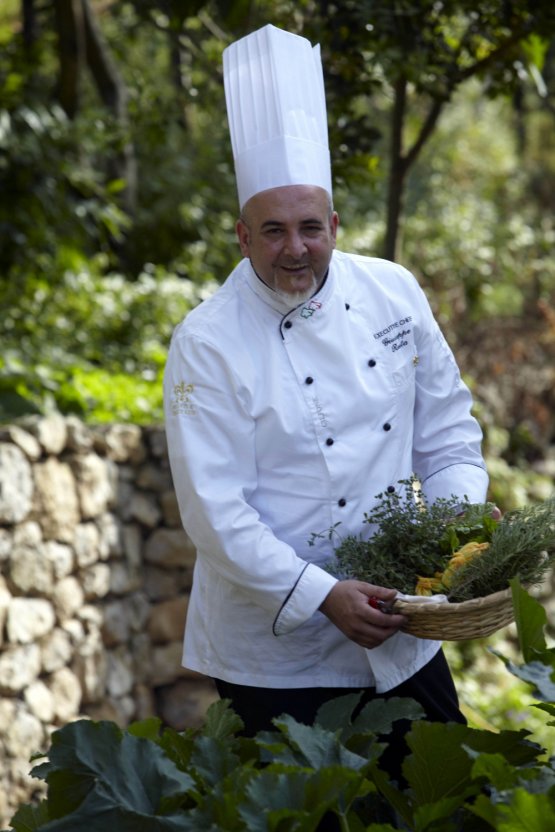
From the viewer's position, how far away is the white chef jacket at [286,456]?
7.05 feet

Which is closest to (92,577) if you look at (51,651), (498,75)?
(51,651)

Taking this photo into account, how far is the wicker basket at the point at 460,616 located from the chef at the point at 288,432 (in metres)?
0.12

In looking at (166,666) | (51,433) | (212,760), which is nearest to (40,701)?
(166,666)

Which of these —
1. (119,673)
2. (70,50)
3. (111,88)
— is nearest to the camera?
(119,673)

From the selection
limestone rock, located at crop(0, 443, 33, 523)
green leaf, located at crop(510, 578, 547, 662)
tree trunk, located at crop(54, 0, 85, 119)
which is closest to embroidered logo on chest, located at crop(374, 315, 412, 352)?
green leaf, located at crop(510, 578, 547, 662)

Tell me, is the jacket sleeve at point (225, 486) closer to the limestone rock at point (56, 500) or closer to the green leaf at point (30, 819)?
the green leaf at point (30, 819)

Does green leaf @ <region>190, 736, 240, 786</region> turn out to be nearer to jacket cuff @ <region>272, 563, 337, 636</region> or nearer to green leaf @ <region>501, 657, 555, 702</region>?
green leaf @ <region>501, 657, 555, 702</region>

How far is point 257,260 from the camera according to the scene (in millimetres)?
2275

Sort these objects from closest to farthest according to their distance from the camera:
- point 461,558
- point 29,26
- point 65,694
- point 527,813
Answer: point 527,813, point 461,558, point 65,694, point 29,26

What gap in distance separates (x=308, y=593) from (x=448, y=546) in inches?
10.3

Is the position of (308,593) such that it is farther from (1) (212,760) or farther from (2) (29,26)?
(2) (29,26)

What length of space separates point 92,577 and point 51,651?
37 cm

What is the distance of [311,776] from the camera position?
1.30m

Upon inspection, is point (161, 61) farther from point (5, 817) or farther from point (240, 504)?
point (240, 504)
